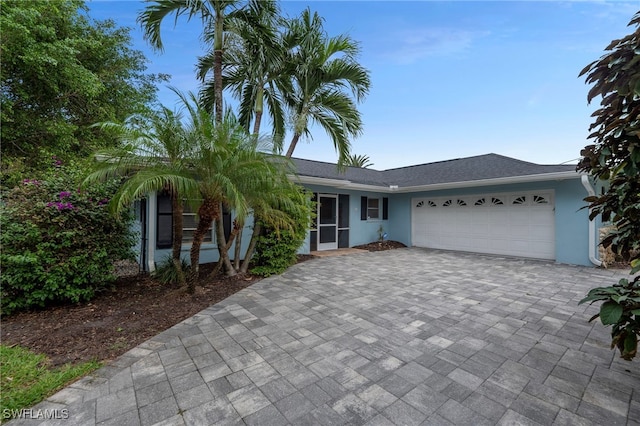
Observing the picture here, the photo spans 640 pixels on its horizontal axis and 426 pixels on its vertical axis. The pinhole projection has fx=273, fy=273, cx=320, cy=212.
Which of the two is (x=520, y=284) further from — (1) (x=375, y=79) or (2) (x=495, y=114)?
(2) (x=495, y=114)

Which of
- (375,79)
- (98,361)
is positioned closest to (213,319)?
(98,361)

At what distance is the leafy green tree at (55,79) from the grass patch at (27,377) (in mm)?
6086

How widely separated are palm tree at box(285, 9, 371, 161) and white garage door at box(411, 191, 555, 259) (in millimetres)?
5578

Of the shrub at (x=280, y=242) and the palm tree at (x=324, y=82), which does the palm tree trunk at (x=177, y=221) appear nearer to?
the shrub at (x=280, y=242)

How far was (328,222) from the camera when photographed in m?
10.2

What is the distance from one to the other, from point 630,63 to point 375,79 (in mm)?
6447

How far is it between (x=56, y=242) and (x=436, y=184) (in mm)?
10100

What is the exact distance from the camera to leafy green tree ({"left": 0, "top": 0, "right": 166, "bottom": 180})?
24.2 feet

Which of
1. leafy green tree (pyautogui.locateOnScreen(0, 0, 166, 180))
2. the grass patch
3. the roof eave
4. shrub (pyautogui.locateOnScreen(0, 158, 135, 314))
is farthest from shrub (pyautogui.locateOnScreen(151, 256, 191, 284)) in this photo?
the roof eave

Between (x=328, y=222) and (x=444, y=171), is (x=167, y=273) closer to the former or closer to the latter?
(x=328, y=222)

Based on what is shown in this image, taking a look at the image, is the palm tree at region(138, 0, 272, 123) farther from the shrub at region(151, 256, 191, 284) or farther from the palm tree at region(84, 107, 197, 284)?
the shrub at region(151, 256, 191, 284)

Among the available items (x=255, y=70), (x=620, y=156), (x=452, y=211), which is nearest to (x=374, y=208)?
(x=452, y=211)

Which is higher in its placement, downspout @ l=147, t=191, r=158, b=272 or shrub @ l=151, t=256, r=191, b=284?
downspout @ l=147, t=191, r=158, b=272

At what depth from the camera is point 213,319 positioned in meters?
3.79
